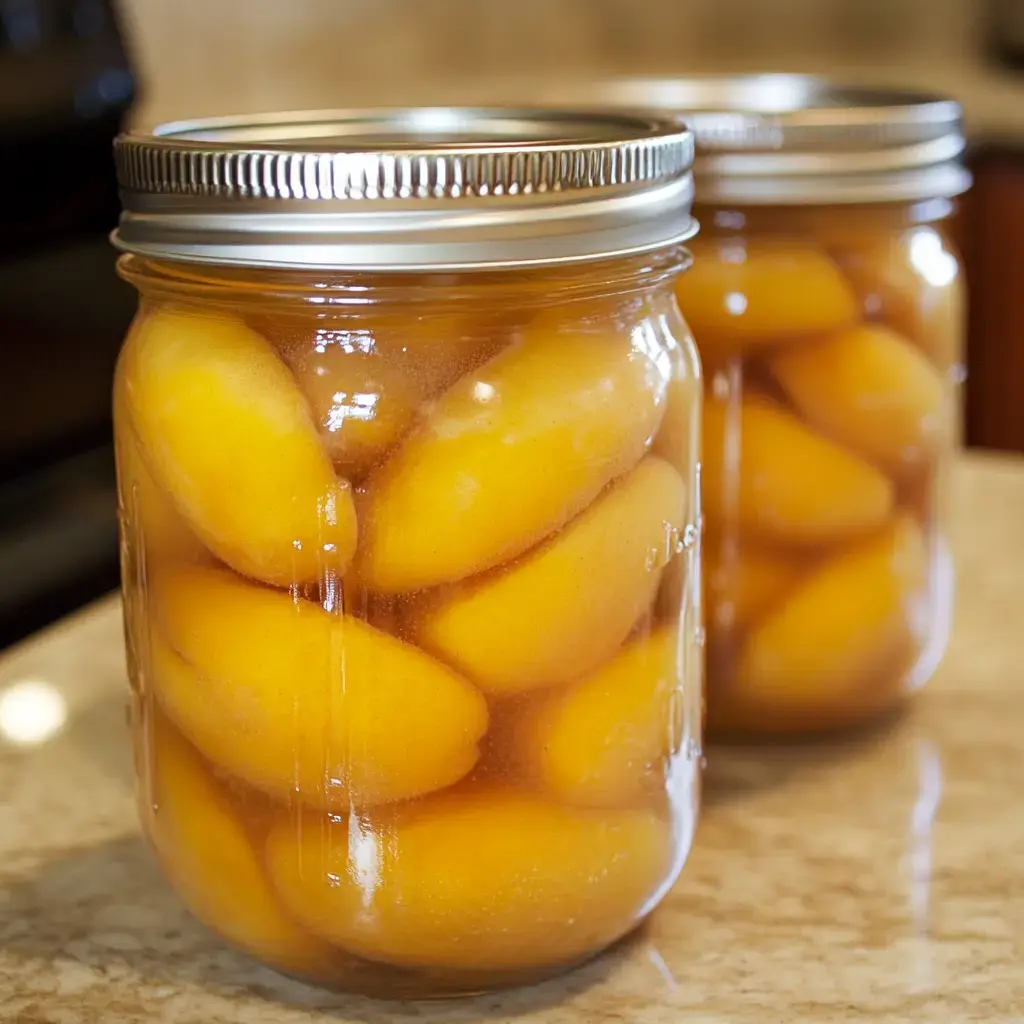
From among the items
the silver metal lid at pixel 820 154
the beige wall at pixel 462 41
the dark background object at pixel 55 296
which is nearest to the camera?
the silver metal lid at pixel 820 154

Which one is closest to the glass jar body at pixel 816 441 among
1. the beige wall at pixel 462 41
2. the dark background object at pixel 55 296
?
the dark background object at pixel 55 296

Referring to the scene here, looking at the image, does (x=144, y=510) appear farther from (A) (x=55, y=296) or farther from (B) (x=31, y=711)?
(A) (x=55, y=296)

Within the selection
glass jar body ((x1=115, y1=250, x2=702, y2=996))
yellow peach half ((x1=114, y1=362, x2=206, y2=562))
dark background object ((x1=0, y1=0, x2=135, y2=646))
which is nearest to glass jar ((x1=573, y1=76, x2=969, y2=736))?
glass jar body ((x1=115, y1=250, x2=702, y2=996))

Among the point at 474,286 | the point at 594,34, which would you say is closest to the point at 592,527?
the point at 474,286

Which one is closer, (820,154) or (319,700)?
(319,700)

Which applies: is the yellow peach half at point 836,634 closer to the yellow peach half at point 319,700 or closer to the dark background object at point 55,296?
the yellow peach half at point 319,700

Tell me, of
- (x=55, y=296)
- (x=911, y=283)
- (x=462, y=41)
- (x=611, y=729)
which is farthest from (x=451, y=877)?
(x=462, y=41)
